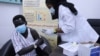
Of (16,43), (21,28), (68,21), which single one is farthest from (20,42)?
(68,21)

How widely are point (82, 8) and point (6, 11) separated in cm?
131

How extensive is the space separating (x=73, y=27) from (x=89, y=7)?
4.69ft

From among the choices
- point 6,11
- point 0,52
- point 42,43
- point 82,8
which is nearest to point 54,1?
point 42,43

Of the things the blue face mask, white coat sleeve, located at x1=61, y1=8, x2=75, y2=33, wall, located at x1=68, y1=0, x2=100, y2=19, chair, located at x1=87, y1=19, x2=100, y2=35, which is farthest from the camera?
wall, located at x1=68, y1=0, x2=100, y2=19

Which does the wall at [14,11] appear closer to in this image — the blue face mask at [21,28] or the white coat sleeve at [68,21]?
the blue face mask at [21,28]

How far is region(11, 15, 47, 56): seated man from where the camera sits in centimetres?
213

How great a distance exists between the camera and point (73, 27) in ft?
5.42

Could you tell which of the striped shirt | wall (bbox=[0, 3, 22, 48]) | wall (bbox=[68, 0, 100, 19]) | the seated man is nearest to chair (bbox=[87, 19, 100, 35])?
wall (bbox=[68, 0, 100, 19])

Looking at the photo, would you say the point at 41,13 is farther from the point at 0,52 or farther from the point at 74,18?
the point at 74,18

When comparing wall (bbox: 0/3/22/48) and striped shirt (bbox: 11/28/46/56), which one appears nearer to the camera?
striped shirt (bbox: 11/28/46/56)

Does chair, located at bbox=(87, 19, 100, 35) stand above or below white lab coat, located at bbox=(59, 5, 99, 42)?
below

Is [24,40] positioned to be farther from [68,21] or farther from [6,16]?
[6,16]

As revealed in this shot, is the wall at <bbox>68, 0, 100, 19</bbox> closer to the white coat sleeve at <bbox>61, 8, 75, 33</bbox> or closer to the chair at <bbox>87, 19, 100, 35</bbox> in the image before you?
the chair at <bbox>87, 19, 100, 35</bbox>

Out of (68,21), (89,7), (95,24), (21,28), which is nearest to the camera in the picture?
(68,21)
